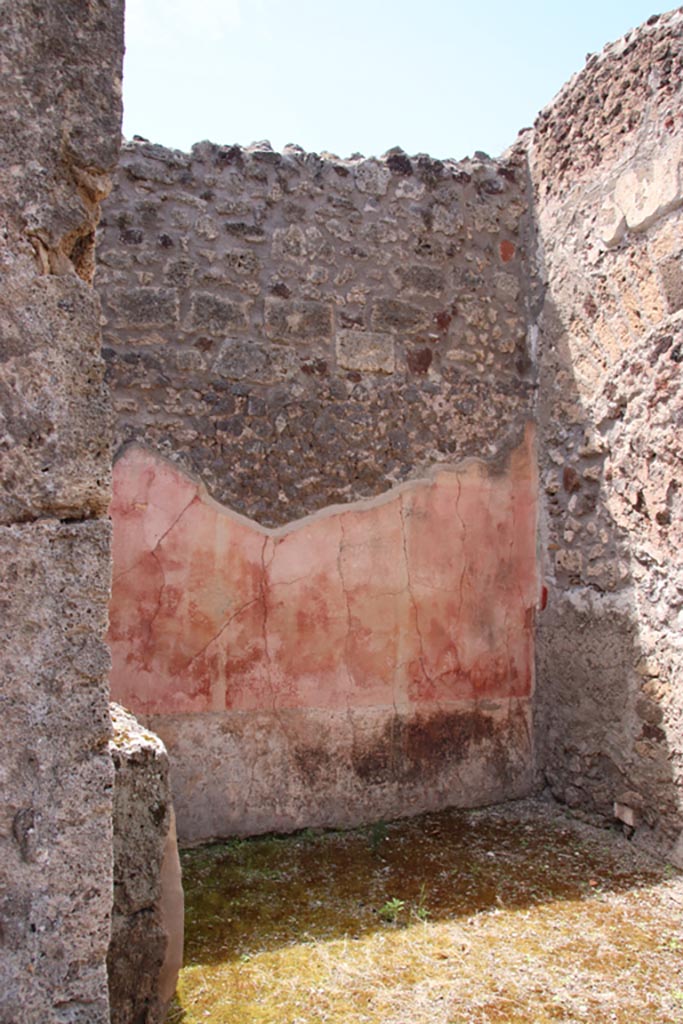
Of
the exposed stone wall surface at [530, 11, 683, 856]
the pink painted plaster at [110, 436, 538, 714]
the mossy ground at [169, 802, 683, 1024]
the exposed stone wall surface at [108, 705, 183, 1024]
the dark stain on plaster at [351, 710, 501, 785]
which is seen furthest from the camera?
the dark stain on plaster at [351, 710, 501, 785]

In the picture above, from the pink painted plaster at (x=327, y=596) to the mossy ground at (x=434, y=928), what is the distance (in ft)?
2.03

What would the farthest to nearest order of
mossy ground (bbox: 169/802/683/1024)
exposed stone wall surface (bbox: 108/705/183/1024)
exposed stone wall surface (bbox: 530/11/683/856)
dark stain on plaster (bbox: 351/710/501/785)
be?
1. dark stain on plaster (bbox: 351/710/501/785)
2. exposed stone wall surface (bbox: 530/11/683/856)
3. mossy ground (bbox: 169/802/683/1024)
4. exposed stone wall surface (bbox: 108/705/183/1024)

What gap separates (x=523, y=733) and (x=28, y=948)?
10.4 ft

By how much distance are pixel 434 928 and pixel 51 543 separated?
2.13m

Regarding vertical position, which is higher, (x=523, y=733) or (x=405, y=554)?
(x=405, y=554)

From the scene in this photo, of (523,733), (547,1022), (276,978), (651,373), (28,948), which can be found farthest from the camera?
(523,733)

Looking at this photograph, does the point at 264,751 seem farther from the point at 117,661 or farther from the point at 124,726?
the point at 124,726

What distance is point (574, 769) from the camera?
3.90 meters

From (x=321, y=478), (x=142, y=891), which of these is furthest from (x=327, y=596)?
(x=142, y=891)

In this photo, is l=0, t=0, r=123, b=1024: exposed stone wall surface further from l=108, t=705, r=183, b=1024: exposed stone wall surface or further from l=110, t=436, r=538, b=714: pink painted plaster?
l=110, t=436, r=538, b=714: pink painted plaster

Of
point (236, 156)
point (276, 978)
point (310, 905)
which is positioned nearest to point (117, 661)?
point (310, 905)

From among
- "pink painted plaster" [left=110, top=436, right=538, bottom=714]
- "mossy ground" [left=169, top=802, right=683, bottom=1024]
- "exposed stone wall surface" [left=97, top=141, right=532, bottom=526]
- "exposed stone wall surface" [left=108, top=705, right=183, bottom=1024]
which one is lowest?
"mossy ground" [left=169, top=802, right=683, bottom=1024]

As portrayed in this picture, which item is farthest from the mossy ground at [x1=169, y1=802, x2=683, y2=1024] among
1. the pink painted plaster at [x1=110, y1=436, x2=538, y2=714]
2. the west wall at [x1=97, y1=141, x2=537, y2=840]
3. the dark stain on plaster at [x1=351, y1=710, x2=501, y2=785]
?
the pink painted plaster at [x1=110, y1=436, x2=538, y2=714]

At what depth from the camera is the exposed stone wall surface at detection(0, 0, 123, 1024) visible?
1306mm
